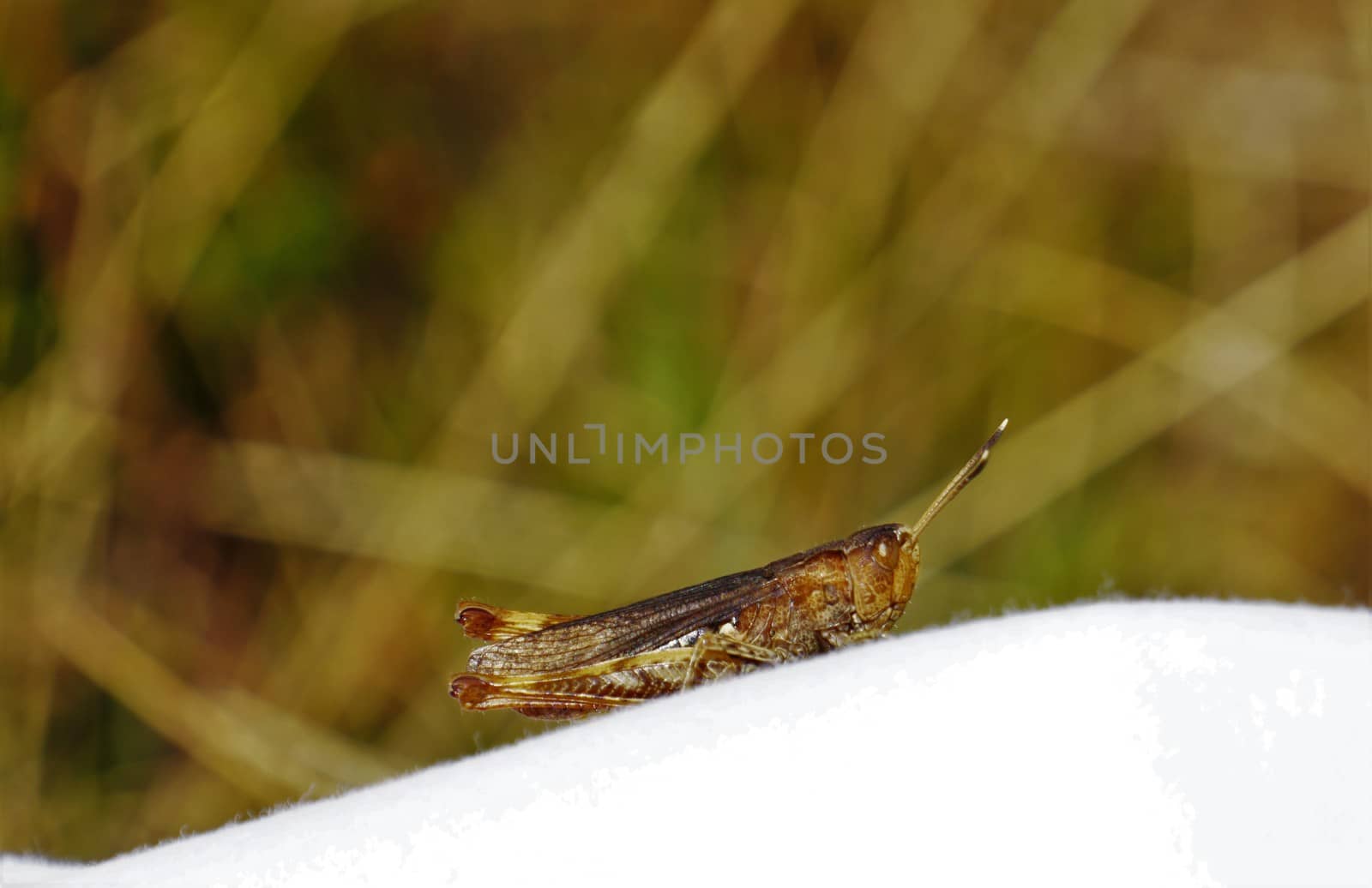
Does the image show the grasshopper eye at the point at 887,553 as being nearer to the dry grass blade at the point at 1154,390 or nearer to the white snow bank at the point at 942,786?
the white snow bank at the point at 942,786

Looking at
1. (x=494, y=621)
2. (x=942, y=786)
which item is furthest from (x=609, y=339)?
(x=942, y=786)

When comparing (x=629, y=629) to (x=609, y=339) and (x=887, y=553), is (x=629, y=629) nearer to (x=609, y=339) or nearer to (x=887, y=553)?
(x=887, y=553)

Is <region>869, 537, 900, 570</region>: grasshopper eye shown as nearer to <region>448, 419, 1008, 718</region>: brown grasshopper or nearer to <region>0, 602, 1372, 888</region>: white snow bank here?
<region>448, 419, 1008, 718</region>: brown grasshopper

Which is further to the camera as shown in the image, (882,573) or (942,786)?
(882,573)

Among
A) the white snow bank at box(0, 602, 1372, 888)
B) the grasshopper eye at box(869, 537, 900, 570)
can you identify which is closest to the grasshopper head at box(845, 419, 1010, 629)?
the grasshopper eye at box(869, 537, 900, 570)

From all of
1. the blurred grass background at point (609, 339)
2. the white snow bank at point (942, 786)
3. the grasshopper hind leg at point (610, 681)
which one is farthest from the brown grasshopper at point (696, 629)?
the blurred grass background at point (609, 339)
